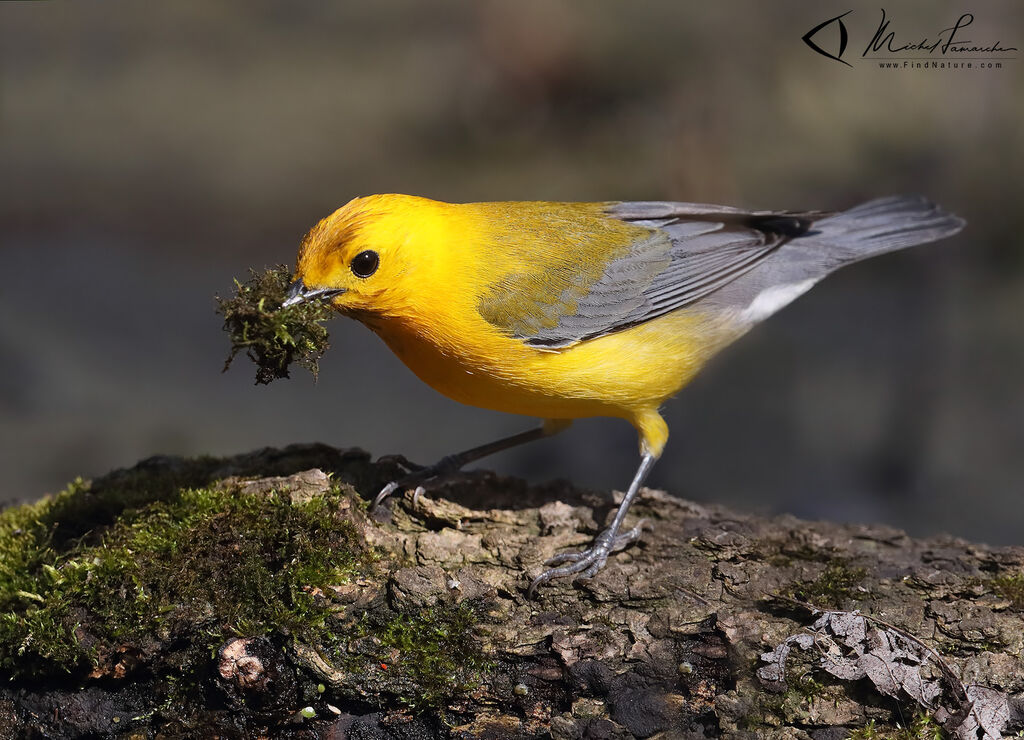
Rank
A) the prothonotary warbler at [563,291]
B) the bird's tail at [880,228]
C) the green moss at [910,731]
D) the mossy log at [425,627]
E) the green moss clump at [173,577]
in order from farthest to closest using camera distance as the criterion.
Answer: the bird's tail at [880,228] < the prothonotary warbler at [563,291] < the green moss clump at [173,577] < the mossy log at [425,627] < the green moss at [910,731]

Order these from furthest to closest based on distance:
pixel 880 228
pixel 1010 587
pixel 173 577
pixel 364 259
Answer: pixel 880 228 → pixel 364 259 → pixel 1010 587 → pixel 173 577

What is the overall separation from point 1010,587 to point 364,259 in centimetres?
339

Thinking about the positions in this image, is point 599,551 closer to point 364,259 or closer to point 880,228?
point 364,259

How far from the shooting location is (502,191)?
36.9 ft

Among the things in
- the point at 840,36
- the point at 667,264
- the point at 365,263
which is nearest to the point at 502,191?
the point at 840,36

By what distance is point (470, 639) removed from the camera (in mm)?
3844

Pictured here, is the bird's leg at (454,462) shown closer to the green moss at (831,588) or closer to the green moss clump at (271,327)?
the green moss clump at (271,327)

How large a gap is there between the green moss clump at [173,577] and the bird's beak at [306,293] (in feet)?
3.17

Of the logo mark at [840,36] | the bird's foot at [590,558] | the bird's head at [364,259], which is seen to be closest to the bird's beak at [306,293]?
the bird's head at [364,259]

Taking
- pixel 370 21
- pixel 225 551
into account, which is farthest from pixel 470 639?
pixel 370 21

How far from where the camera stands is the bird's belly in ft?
14.9

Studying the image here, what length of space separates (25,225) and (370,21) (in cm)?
572

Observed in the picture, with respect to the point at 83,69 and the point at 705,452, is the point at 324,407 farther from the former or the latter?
the point at 83,69

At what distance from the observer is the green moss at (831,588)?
396 centimetres
